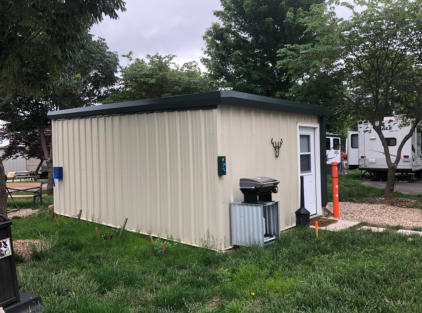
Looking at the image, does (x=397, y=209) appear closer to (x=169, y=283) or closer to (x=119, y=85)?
(x=169, y=283)

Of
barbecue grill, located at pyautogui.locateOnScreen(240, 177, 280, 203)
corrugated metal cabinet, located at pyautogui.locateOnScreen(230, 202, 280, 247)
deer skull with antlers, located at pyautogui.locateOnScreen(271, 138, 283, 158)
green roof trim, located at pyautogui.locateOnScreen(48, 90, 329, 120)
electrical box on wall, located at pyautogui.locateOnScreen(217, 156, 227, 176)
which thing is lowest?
corrugated metal cabinet, located at pyautogui.locateOnScreen(230, 202, 280, 247)

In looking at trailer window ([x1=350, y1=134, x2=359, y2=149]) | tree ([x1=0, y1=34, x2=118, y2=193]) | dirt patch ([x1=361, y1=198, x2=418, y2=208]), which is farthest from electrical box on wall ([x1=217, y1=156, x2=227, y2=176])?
trailer window ([x1=350, y1=134, x2=359, y2=149])

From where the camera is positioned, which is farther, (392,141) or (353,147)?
(353,147)

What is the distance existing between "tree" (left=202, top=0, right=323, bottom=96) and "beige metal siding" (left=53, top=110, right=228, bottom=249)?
10.2m

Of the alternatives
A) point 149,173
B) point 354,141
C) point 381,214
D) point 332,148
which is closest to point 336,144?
point 332,148

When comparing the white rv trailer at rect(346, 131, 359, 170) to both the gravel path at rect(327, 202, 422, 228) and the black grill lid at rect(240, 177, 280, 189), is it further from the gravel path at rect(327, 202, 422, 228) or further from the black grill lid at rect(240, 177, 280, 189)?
the black grill lid at rect(240, 177, 280, 189)

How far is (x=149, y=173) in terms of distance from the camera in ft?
21.0

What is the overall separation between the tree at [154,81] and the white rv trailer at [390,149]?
25.4 feet

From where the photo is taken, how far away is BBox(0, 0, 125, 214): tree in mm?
4902

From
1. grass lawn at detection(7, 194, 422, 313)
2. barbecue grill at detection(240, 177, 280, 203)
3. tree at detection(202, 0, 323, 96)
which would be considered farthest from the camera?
tree at detection(202, 0, 323, 96)

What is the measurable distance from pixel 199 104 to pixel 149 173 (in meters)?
1.67

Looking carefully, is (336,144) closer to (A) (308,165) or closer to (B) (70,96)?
(A) (308,165)

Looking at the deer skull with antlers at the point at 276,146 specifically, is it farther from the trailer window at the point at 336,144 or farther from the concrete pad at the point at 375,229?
the trailer window at the point at 336,144

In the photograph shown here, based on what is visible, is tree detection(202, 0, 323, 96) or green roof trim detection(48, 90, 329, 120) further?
tree detection(202, 0, 323, 96)
